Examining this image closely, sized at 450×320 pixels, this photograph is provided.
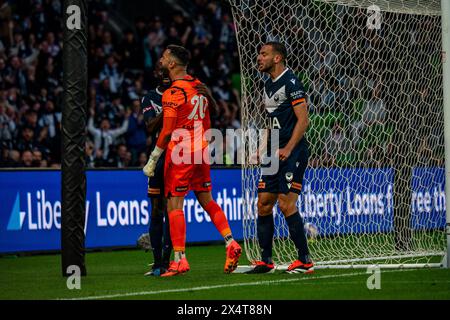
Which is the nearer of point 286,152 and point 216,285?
point 216,285

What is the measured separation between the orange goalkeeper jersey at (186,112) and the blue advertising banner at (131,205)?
Result: 2.98m

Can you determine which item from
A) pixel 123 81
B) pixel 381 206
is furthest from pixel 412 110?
pixel 123 81

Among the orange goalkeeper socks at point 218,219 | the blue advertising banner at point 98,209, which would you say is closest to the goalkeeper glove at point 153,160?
the orange goalkeeper socks at point 218,219

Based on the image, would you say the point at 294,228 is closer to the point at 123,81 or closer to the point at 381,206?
the point at 381,206

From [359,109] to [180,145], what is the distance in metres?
3.43

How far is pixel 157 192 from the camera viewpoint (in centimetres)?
957

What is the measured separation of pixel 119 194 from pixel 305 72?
3.74 m

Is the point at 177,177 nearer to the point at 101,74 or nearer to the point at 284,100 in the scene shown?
the point at 284,100

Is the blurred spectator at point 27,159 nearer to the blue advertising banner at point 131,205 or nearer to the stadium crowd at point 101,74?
the stadium crowd at point 101,74

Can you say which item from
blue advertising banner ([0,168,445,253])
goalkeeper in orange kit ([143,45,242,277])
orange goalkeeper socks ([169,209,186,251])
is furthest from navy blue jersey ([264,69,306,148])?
blue advertising banner ([0,168,445,253])

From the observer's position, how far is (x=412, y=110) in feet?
39.5

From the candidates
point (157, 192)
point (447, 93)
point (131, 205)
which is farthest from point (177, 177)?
point (131, 205)
